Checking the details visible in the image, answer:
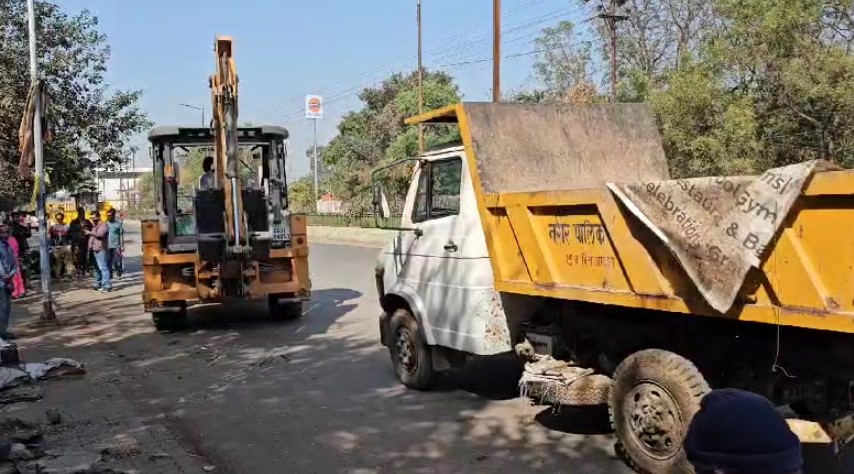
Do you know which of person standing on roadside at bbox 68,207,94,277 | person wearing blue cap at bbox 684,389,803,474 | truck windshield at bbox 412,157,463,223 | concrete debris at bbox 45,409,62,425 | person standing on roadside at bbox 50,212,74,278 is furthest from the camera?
person standing on roadside at bbox 68,207,94,277

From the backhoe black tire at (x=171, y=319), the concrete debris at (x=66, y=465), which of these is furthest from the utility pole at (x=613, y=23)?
the concrete debris at (x=66, y=465)

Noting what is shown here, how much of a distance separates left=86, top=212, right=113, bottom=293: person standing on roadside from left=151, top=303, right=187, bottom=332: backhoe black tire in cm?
582

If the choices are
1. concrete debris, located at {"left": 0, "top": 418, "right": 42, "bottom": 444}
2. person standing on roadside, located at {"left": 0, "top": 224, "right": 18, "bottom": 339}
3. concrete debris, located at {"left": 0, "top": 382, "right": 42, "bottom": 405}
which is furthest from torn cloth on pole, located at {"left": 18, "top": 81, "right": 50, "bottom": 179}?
concrete debris, located at {"left": 0, "top": 418, "right": 42, "bottom": 444}

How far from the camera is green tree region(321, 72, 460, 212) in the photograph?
38.7m

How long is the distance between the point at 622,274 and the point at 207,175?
7.60 meters

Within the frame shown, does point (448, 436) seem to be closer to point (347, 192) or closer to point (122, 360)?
point (122, 360)

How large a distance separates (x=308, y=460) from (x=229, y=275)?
500 cm

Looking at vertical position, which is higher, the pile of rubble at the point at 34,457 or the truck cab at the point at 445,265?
the truck cab at the point at 445,265

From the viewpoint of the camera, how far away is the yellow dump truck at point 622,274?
12.8 feet

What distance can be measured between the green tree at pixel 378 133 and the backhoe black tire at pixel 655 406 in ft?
101

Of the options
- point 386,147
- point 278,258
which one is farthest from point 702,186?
point 386,147

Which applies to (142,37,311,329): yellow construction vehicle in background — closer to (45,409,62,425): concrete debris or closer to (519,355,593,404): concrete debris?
(45,409,62,425): concrete debris

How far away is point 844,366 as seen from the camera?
4207mm

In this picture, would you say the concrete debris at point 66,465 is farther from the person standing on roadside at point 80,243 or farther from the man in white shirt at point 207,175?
the person standing on roadside at point 80,243
